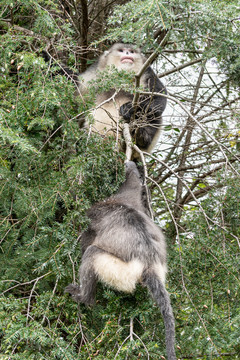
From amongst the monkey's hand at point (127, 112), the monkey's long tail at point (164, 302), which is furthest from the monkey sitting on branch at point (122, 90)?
the monkey's long tail at point (164, 302)

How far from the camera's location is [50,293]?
118 inches

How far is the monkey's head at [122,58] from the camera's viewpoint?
212 inches

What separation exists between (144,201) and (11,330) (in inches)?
70.4

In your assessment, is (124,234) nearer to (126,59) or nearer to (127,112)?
(127,112)

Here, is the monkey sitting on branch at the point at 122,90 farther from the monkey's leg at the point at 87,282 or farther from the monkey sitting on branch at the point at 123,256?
the monkey's leg at the point at 87,282

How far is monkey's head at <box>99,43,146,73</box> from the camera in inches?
212

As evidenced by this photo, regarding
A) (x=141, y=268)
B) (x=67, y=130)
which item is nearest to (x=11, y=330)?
(x=141, y=268)

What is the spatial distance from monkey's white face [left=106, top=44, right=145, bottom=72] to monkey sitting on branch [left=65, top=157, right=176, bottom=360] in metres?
2.48

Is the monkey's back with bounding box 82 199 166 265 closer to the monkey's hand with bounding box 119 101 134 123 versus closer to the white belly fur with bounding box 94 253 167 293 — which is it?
the white belly fur with bounding box 94 253 167 293

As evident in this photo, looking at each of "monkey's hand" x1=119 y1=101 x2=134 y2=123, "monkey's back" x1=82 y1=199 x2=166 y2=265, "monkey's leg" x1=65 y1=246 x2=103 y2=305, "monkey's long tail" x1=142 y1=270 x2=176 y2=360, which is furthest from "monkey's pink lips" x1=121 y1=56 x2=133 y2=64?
"monkey's long tail" x1=142 y1=270 x2=176 y2=360

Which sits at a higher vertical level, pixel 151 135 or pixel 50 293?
pixel 151 135

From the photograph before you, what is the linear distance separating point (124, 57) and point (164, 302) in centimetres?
341

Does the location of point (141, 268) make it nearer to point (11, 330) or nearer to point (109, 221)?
point (109, 221)

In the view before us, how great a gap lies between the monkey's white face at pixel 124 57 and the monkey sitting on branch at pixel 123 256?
2483 millimetres
